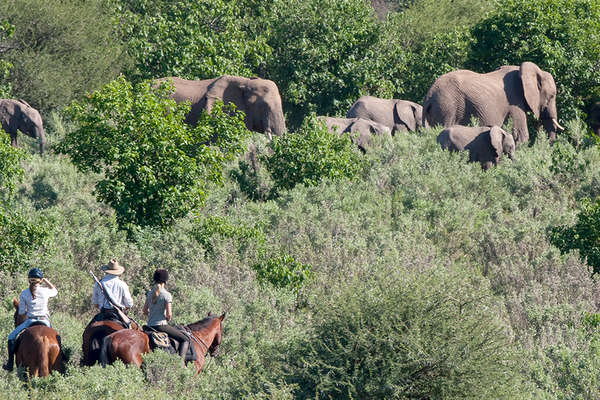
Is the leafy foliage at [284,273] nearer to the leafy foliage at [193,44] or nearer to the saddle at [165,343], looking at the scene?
the saddle at [165,343]

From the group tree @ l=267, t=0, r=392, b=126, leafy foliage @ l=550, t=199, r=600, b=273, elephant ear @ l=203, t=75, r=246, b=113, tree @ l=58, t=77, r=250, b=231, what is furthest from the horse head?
tree @ l=267, t=0, r=392, b=126

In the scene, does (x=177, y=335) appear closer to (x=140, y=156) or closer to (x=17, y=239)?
(x=17, y=239)

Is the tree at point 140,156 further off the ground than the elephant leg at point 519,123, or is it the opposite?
the tree at point 140,156

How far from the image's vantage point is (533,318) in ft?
41.2

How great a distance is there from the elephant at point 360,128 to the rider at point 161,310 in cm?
1157

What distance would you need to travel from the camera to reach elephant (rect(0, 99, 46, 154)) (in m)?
23.9

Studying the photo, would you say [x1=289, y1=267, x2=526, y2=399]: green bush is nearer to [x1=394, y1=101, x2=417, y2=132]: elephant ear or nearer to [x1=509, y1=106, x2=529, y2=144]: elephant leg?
[x1=509, y1=106, x2=529, y2=144]: elephant leg

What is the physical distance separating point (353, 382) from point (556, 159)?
1261 cm

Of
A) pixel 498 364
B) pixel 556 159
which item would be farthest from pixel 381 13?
pixel 498 364

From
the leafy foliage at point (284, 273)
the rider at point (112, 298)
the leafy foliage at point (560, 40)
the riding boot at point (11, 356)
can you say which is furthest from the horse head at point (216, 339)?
the leafy foliage at point (560, 40)

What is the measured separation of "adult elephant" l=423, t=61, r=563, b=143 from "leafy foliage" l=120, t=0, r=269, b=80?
500 centimetres

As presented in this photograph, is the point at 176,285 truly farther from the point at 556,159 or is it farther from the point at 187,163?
the point at 556,159

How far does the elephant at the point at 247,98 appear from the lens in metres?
23.3

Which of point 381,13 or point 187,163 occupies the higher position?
point 187,163
